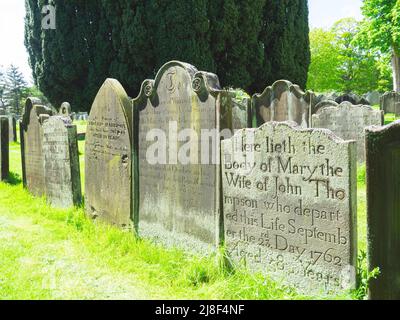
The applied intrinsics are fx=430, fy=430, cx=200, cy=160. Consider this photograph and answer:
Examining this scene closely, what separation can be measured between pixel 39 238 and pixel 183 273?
88.1 inches

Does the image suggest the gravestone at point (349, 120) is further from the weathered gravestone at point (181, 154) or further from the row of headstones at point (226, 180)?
the weathered gravestone at point (181, 154)

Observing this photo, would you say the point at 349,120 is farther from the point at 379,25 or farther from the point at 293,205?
the point at 379,25

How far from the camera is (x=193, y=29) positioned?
48.4 feet

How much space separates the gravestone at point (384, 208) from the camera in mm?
2748

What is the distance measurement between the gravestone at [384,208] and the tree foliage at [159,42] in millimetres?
12554

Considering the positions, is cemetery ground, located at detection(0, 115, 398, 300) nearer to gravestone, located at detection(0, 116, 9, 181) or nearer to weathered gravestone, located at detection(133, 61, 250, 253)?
weathered gravestone, located at detection(133, 61, 250, 253)

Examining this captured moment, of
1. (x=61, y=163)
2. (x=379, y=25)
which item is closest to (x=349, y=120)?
(x=61, y=163)

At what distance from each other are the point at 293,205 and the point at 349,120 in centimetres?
591

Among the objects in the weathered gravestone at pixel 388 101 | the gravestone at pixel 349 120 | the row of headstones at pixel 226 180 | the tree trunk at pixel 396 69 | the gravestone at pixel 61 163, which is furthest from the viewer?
the tree trunk at pixel 396 69

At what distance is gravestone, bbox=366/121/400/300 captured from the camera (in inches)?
108

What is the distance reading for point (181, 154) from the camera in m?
4.43

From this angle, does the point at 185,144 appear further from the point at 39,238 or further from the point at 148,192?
the point at 39,238

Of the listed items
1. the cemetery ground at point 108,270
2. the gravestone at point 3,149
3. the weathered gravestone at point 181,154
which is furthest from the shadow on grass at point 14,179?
the weathered gravestone at point 181,154
